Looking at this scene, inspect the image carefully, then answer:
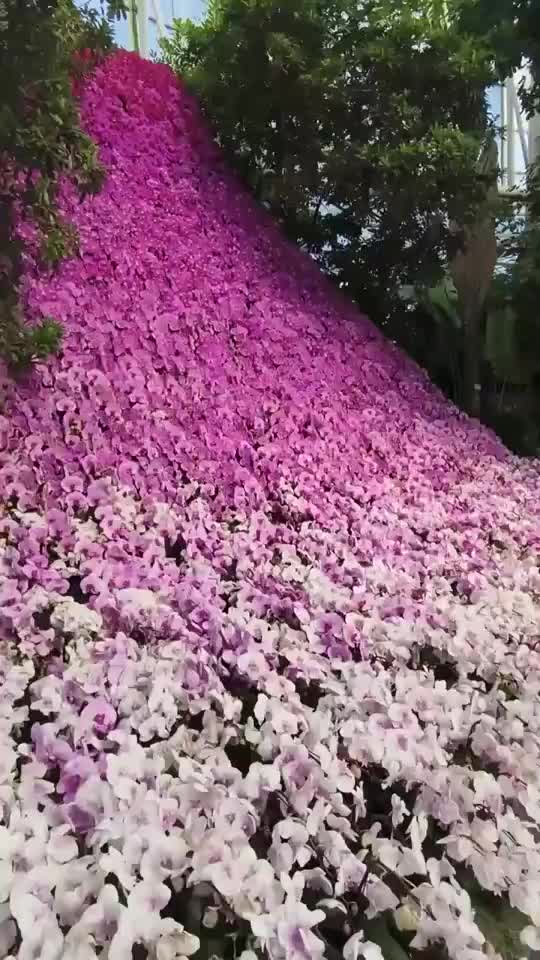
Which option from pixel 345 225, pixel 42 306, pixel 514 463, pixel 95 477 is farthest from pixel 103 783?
pixel 345 225

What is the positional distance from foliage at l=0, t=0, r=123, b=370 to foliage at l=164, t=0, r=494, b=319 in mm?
1712

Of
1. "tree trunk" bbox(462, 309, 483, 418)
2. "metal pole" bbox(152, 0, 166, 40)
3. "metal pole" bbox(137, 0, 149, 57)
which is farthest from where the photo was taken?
"metal pole" bbox(152, 0, 166, 40)

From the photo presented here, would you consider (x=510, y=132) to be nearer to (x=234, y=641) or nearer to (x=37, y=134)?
(x=37, y=134)

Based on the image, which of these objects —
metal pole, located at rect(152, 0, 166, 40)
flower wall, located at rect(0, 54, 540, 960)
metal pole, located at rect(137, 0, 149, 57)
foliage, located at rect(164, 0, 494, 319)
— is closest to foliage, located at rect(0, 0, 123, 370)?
flower wall, located at rect(0, 54, 540, 960)

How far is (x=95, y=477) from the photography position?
1911 millimetres

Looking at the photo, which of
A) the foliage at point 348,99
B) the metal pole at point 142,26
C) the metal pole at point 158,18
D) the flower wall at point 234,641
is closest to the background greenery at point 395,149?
the foliage at point 348,99

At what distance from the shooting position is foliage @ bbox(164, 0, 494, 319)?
3631 mm

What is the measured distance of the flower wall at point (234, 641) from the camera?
37.6 inches

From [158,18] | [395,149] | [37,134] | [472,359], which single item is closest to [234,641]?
[37,134]

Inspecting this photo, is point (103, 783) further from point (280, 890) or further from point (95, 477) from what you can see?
point (95, 477)

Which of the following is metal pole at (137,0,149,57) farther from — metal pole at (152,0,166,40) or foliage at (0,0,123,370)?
foliage at (0,0,123,370)

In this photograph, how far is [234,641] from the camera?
1.44 meters

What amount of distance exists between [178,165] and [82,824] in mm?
2916

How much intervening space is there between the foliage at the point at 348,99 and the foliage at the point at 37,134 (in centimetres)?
171
